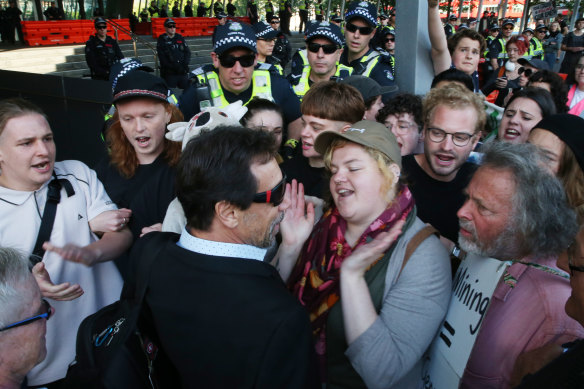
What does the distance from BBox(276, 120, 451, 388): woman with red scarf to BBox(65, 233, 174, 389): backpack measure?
0.71 metres

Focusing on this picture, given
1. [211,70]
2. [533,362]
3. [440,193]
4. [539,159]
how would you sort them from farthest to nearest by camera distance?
[211,70], [440,193], [539,159], [533,362]

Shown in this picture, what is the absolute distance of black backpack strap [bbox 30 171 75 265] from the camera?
2.18m

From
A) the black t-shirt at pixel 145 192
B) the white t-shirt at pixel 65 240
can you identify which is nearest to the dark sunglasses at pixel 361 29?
the black t-shirt at pixel 145 192

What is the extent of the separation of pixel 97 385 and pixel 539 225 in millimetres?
1680

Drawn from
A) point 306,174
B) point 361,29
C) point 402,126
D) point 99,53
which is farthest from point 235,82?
point 99,53

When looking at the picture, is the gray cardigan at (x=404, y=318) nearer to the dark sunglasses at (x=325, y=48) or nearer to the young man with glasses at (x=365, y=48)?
the dark sunglasses at (x=325, y=48)

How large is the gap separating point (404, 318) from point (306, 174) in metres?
1.30

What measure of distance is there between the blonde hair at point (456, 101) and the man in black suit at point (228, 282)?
4.98 ft

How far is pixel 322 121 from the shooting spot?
2.67 metres

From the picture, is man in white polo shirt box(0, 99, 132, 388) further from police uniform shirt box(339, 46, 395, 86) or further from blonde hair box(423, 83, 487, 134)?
police uniform shirt box(339, 46, 395, 86)

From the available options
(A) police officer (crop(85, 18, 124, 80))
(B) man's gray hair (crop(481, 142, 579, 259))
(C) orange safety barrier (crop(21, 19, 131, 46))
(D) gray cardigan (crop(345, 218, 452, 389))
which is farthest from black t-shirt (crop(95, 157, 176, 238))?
(C) orange safety barrier (crop(21, 19, 131, 46))

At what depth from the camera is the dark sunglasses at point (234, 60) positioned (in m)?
3.54

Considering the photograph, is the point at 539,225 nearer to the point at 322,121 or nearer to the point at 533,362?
the point at 533,362

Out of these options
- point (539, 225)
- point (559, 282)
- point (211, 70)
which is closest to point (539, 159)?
point (539, 225)
